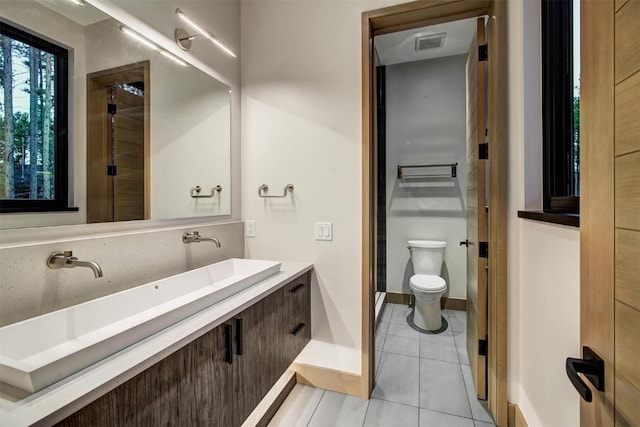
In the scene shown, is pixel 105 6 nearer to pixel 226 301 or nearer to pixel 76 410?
pixel 226 301

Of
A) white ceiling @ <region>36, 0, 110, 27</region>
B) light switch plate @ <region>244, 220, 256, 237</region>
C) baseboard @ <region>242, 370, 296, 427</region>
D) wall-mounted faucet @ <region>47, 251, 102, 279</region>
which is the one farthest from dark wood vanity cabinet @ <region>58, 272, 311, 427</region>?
white ceiling @ <region>36, 0, 110, 27</region>

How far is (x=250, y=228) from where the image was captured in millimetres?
2010

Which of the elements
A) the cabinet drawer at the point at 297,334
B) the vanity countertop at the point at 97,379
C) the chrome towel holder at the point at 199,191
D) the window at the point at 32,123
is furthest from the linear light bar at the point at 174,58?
the cabinet drawer at the point at 297,334

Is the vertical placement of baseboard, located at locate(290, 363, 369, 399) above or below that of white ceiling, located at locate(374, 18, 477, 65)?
below

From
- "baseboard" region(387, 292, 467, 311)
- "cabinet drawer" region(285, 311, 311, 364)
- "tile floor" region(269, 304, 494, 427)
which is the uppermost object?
"cabinet drawer" region(285, 311, 311, 364)

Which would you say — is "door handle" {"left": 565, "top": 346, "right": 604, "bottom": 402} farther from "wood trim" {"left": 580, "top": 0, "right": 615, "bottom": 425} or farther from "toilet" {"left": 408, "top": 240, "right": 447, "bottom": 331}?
"toilet" {"left": 408, "top": 240, "right": 447, "bottom": 331}

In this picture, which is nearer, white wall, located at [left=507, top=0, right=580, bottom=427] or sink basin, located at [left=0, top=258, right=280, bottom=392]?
sink basin, located at [left=0, top=258, right=280, bottom=392]

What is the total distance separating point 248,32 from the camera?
200cm

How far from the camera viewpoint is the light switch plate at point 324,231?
182 cm

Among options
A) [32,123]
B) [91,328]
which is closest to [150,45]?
[32,123]

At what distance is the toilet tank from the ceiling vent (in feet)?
6.47

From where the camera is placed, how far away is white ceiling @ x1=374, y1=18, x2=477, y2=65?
2.54 meters

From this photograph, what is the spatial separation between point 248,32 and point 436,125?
6.97 ft

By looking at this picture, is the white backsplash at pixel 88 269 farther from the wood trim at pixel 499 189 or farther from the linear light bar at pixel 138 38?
the wood trim at pixel 499 189
